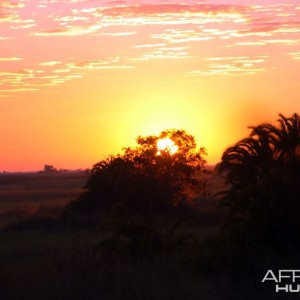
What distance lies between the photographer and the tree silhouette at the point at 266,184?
63.9ft

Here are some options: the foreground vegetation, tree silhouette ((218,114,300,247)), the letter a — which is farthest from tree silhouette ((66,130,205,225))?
the letter a

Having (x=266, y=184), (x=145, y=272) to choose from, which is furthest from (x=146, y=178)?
(x=145, y=272)

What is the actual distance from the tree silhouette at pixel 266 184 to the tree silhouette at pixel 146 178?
87.6ft

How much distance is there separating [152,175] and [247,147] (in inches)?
1174

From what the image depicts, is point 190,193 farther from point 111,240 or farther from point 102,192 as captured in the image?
point 111,240

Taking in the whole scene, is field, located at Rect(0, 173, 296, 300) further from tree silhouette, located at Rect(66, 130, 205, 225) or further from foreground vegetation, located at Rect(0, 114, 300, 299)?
tree silhouette, located at Rect(66, 130, 205, 225)

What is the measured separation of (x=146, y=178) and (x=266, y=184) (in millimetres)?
31055

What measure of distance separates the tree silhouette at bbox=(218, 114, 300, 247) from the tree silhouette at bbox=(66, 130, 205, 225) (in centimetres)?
2669

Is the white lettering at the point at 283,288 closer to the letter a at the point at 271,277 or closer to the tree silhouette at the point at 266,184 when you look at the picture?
the letter a at the point at 271,277

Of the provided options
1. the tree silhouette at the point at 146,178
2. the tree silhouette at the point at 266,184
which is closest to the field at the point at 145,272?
the tree silhouette at the point at 266,184

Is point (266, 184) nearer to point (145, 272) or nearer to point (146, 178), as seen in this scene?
point (145, 272)

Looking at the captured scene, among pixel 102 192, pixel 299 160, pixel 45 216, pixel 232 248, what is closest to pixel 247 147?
pixel 299 160

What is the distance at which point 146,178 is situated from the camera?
50.6 m

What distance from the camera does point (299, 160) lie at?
20.2 meters
